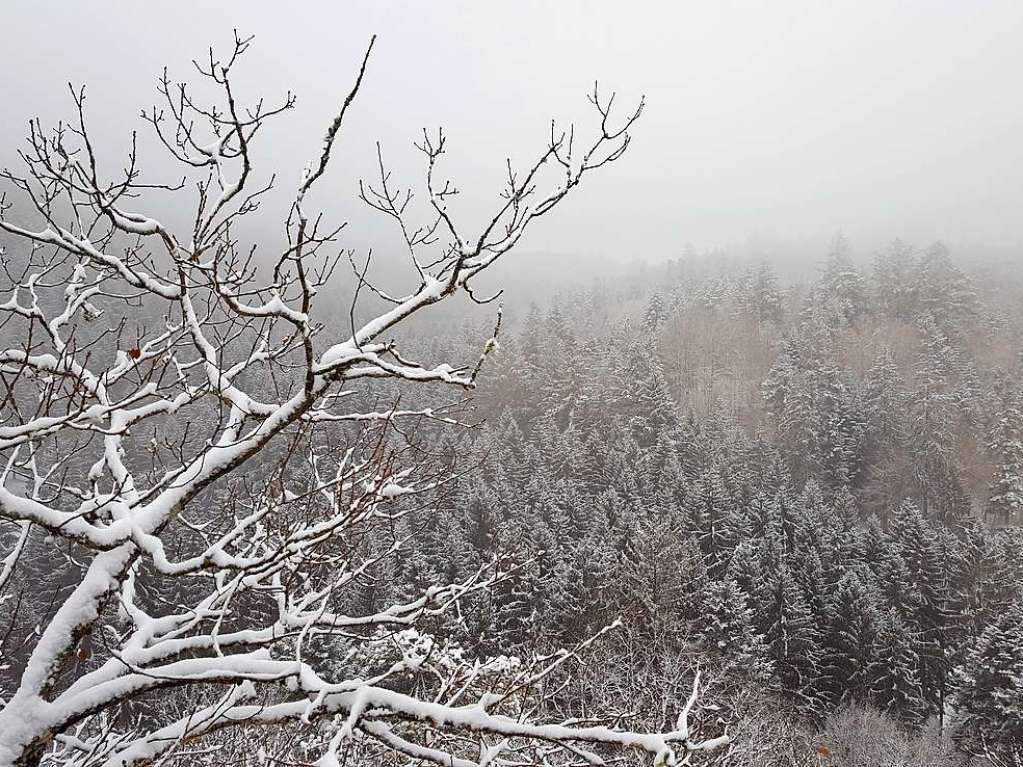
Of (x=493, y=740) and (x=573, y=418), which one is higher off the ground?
(x=493, y=740)

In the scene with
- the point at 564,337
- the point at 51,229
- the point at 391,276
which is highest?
the point at 391,276

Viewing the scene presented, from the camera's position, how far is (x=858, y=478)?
3922 cm

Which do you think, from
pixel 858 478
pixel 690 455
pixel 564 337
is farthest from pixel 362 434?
pixel 564 337

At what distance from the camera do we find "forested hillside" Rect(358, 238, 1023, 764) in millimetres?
18312

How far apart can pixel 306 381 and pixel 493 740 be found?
2122 millimetres

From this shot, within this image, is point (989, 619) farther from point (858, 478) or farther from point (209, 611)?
point (209, 611)

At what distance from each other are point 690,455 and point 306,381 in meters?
34.4

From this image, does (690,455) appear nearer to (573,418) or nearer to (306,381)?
(573,418)

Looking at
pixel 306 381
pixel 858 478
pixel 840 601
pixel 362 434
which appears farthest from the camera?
pixel 858 478

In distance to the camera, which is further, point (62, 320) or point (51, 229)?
point (62, 320)

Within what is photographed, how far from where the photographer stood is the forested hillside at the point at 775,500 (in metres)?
18.3

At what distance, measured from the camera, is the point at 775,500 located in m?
26.2

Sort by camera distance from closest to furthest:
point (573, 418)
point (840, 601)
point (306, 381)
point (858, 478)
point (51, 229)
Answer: point (306, 381) → point (51, 229) → point (840, 601) → point (858, 478) → point (573, 418)

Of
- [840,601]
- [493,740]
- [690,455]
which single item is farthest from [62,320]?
[690,455]
